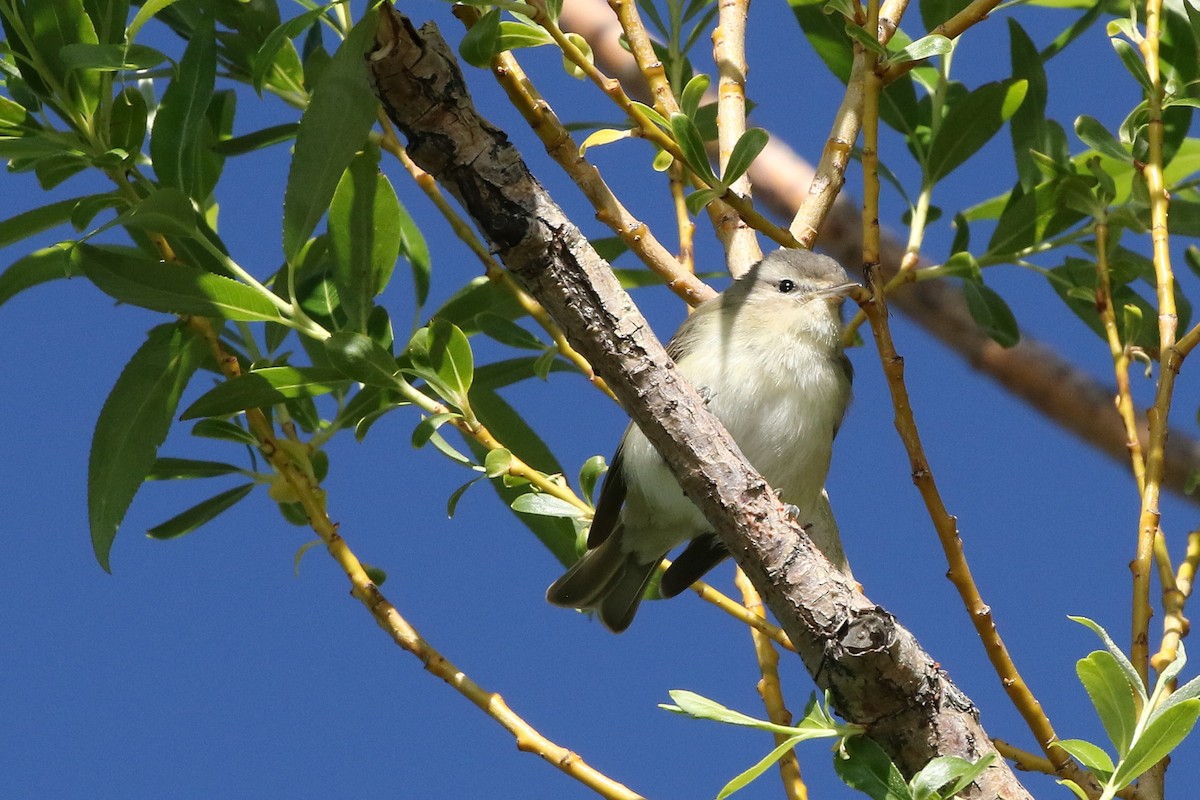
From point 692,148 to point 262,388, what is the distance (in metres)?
0.84

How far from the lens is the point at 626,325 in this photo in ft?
5.88

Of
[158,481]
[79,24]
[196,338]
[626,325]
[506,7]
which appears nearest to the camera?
[626,325]

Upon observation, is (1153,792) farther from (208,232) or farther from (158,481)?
(158,481)

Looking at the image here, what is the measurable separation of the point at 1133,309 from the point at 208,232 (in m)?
1.60

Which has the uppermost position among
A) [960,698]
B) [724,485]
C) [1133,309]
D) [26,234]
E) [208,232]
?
[26,234]

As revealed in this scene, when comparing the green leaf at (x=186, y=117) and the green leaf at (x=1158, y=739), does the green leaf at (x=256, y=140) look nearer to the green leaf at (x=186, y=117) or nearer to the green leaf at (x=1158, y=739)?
the green leaf at (x=186, y=117)

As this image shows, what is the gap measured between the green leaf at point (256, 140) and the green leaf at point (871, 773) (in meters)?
1.56

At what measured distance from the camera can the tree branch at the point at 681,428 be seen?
1727 mm

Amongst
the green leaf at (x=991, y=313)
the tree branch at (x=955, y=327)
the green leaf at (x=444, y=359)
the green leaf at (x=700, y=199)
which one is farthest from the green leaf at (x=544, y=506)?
the tree branch at (x=955, y=327)

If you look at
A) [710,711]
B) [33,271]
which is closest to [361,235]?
[33,271]

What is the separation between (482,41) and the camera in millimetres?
1909

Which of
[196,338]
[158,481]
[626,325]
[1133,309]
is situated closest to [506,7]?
[626,325]

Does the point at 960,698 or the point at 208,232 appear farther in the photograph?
the point at 208,232

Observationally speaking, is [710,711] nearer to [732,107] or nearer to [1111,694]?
[1111,694]
